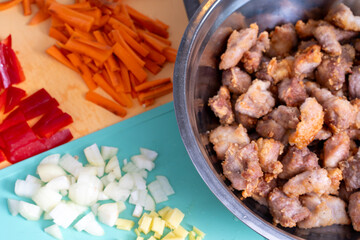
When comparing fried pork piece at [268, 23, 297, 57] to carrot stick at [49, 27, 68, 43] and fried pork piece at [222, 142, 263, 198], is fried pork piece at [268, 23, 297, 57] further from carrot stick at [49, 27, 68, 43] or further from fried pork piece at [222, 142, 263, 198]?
carrot stick at [49, 27, 68, 43]

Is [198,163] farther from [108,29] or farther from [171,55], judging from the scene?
[108,29]

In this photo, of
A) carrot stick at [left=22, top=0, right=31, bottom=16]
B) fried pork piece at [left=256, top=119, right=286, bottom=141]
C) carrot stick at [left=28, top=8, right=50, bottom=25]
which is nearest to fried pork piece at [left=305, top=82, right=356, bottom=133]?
fried pork piece at [left=256, top=119, right=286, bottom=141]

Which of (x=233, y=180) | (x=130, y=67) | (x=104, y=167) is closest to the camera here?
(x=233, y=180)

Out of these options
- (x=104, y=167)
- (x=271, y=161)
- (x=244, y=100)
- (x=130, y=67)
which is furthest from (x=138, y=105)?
(x=271, y=161)

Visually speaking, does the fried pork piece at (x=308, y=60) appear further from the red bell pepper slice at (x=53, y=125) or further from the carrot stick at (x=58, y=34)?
the carrot stick at (x=58, y=34)

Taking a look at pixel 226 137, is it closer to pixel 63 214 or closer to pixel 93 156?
pixel 93 156

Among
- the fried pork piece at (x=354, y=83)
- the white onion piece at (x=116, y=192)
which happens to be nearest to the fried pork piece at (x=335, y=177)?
the fried pork piece at (x=354, y=83)
